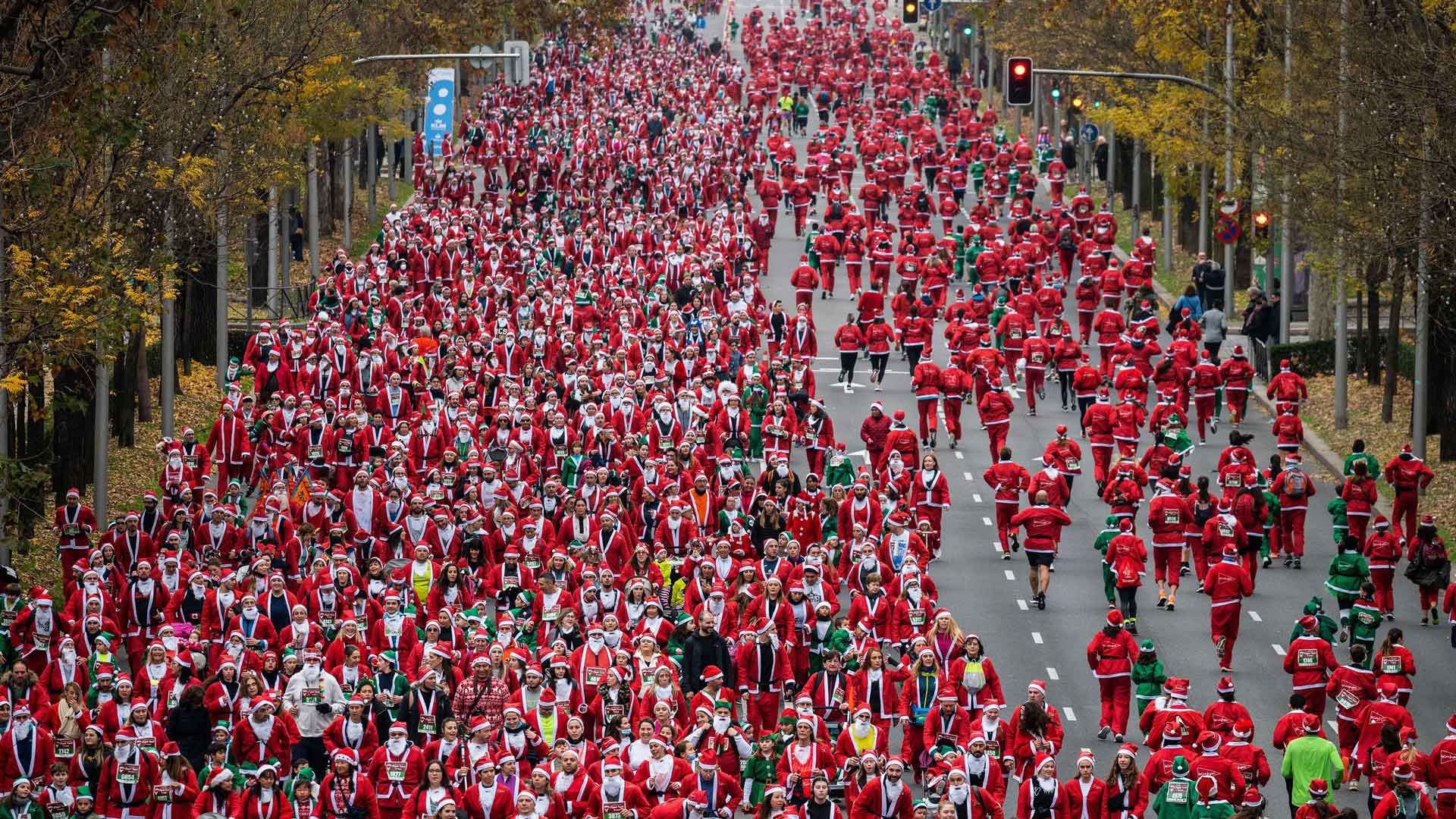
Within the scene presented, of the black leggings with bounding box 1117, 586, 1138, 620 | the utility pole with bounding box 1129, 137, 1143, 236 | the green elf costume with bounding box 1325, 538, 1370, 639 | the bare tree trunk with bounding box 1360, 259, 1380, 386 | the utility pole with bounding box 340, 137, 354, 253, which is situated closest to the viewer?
the green elf costume with bounding box 1325, 538, 1370, 639

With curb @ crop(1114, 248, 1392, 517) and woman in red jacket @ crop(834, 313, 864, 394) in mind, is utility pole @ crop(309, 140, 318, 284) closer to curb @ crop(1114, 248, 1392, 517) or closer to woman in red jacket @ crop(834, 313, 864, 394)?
woman in red jacket @ crop(834, 313, 864, 394)

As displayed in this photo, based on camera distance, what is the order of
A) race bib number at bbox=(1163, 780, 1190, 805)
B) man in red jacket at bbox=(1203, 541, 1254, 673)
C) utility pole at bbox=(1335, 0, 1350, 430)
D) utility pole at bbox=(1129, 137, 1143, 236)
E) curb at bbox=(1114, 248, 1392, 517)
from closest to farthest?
race bib number at bbox=(1163, 780, 1190, 805) < man in red jacket at bbox=(1203, 541, 1254, 673) < curb at bbox=(1114, 248, 1392, 517) < utility pole at bbox=(1335, 0, 1350, 430) < utility pole at bbox=(1129, 137, 1143, 236)

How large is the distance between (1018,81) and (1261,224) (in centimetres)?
427

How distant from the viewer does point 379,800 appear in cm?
1883

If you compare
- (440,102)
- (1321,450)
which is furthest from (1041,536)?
(440,102)

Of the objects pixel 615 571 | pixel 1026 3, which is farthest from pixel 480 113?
pixel 615 571

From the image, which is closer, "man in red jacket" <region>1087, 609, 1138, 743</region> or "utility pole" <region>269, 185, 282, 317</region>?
"man in red jacket" <region>1087, 609, 1138, 743</region>

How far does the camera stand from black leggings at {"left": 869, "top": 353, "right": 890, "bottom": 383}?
36.2 m

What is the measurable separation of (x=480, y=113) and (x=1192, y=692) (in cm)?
4766

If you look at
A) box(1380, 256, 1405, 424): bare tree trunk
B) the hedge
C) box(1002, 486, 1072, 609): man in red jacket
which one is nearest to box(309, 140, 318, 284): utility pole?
the hedge

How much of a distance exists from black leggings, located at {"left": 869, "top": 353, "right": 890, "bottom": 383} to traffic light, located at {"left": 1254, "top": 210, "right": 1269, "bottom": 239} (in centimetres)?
576

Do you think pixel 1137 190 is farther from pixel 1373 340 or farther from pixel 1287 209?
pixel 1287 209

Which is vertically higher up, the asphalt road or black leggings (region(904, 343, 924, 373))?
black leggings (region(904, 343, 924, 373))

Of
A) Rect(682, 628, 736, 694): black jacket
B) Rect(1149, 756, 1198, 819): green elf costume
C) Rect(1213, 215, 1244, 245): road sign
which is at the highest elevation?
Rect(1213, 215, 1244, 245): road sign
